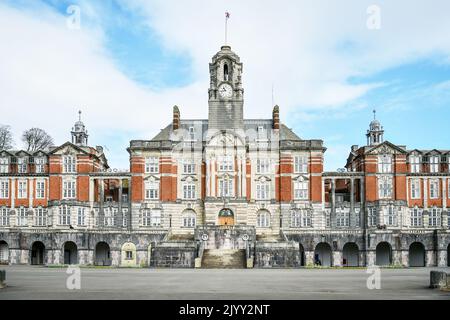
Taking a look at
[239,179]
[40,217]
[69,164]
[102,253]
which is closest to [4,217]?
[40,217]

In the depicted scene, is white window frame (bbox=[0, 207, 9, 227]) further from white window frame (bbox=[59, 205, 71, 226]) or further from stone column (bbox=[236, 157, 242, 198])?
stone column (bbox=[236, 157, 242, 198])

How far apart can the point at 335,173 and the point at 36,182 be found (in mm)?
39625

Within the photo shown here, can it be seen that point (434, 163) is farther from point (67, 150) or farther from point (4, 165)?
point (4, 165)

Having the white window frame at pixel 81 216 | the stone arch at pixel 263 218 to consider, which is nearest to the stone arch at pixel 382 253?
the stone arch at pixel 263 218

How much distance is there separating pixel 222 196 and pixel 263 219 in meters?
6.27

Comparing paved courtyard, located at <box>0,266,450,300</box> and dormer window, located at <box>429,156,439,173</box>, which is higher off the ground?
dormer window, located at <box>429,156,439,173</box>

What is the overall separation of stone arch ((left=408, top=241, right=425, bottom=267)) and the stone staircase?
→ 2678 centimetres

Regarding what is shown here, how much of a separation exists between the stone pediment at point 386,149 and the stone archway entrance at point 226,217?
19.5 meters

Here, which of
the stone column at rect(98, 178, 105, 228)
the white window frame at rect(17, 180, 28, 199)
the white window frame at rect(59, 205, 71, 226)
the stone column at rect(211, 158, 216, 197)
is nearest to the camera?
the white window frame at rect(59, 205, 71, 226)

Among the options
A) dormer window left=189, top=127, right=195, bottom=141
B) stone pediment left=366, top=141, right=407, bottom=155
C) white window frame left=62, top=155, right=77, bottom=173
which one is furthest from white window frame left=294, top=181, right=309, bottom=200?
white window frame left=62, top=155, right=77, bottom=173

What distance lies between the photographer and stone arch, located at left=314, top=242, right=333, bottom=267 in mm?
90250

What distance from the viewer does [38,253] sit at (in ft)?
304

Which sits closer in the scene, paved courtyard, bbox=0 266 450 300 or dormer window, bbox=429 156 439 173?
paved courtyard, bbox=0 266 450 300
